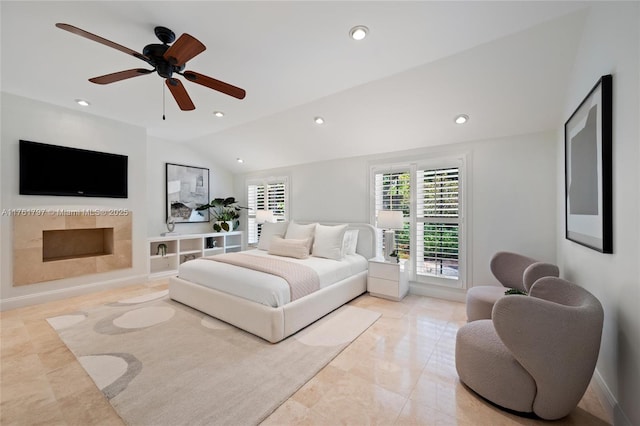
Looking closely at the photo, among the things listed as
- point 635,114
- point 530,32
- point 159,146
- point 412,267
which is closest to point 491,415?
point 635,114

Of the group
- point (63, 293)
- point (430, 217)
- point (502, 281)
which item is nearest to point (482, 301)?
point (502, 281)

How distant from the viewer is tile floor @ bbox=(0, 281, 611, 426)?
63.5 inches

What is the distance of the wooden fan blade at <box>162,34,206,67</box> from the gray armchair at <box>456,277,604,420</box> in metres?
2.58

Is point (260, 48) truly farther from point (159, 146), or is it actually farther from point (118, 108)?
point (159, 146)

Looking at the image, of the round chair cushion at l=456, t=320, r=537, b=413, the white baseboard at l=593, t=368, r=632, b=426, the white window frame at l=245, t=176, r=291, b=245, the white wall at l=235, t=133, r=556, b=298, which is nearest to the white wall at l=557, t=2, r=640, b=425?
the white baseboard at l=593, t=368, r=632, b=426

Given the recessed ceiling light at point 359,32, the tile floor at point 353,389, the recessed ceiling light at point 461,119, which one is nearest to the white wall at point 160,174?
the tile floor at point 353,389

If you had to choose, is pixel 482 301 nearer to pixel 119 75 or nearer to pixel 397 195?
pixel 397 195

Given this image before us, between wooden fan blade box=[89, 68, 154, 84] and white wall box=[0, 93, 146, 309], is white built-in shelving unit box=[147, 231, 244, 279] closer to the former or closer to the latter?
white wall box=[0, 93, 146, 309]

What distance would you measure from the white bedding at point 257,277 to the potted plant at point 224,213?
2549 millimetres

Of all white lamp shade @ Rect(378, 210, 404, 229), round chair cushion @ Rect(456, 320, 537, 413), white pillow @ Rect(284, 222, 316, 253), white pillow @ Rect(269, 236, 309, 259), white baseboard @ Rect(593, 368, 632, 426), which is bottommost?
white baseboard @ Rect(593, 368, 632, 426)

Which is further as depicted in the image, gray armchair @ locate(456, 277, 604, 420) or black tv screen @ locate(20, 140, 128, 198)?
black tv screen @ locate(20, 140, 128, 198)

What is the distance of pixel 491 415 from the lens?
164 centimetres

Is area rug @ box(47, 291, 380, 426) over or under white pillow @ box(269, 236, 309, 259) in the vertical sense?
under

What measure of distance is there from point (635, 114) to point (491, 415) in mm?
1899
